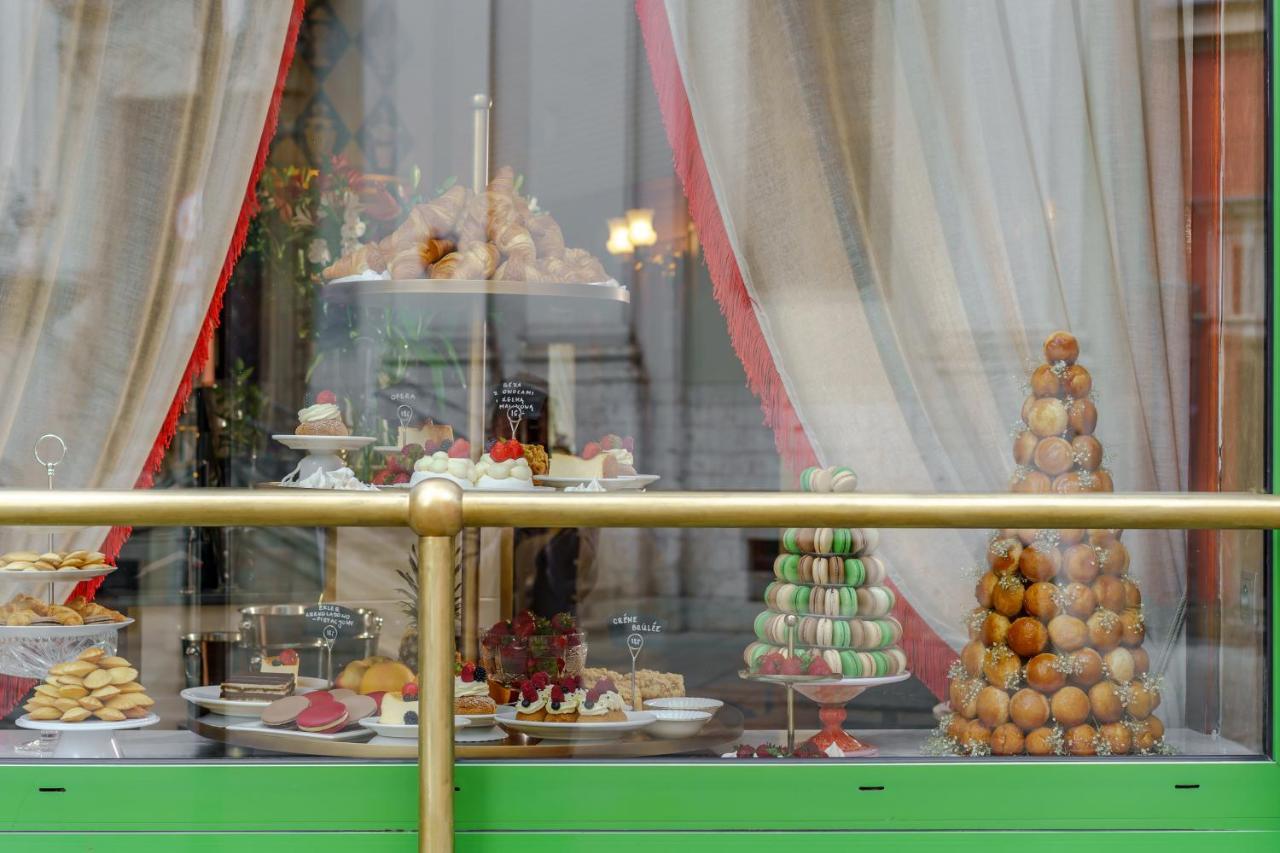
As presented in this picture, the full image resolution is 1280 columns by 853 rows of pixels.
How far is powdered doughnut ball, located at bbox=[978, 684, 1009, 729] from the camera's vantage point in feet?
7.27

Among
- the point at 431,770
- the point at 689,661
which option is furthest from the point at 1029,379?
the point at 431,770

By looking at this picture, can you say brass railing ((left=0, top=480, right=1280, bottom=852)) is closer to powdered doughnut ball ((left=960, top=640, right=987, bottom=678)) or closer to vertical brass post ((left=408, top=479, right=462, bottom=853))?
vertical brass post ((left=408, top=479, right=462, bottom=853))

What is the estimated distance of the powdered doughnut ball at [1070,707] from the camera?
221 centimetres

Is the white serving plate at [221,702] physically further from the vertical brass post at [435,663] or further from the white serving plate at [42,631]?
the vertical brass post at [435,663]

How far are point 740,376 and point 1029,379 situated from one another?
48 centimetres

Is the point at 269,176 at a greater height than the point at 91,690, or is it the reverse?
the point at 269,176

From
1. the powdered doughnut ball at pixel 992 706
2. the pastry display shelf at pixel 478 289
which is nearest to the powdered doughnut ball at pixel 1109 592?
the powdered doughnut ball at pixel 992 706

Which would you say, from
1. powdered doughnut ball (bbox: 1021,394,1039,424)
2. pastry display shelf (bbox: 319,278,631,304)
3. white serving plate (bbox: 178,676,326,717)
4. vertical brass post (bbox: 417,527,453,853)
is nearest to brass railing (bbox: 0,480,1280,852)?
vertical brass post (bbox: 417,527,453,853)

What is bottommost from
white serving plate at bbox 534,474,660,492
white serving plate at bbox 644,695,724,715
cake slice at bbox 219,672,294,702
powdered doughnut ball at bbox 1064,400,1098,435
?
white serving plate at bbox 644,695,724,715

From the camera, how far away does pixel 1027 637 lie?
2232mm

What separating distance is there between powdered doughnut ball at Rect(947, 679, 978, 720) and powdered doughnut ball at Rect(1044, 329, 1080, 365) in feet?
1.78

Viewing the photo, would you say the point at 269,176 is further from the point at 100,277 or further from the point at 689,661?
the point at 689,661

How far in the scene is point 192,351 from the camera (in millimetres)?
2424

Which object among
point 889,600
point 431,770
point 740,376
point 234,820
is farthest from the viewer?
point 740,376
